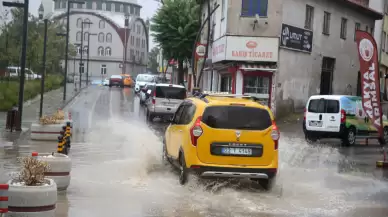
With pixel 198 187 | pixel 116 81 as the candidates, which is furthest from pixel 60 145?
pixel 116 81

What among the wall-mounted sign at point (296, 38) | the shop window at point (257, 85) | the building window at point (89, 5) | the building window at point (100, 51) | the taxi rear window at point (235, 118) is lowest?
the taxi rear window at point (235, 118)

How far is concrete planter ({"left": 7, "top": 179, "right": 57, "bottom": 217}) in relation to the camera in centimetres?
699

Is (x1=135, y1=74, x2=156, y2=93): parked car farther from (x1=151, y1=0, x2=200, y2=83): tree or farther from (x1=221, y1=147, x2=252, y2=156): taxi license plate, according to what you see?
(x1=221, y1=147, x2=252, y2=156): taxi license plate

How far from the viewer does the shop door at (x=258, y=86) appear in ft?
106

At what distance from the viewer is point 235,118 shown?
10.8 metres

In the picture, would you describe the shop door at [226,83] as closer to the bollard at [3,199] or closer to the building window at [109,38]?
the bollard at [3,199]

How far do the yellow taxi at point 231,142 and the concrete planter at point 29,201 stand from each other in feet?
12.9

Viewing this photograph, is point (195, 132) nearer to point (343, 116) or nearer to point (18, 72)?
point (343, 116)

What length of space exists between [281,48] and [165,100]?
7783 mm

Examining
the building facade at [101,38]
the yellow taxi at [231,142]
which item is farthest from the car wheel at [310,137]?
the building facade at [101,38]

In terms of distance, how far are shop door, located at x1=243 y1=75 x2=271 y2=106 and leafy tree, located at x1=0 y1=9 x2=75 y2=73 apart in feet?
49.3

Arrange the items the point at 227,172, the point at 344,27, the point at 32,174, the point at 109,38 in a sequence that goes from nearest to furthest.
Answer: the point at 32,174
the point at 227,172
the point at 344,27
the point at 109,38

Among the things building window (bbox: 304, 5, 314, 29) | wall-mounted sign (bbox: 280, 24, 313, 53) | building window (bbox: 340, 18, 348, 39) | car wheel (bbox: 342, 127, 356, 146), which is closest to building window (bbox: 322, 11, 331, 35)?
building window (bbox: 304, 5, 314, 29)

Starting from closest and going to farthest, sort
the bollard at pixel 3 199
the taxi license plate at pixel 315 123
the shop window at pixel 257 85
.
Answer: the bollard at pixel 3 199
the taxi license plate at pixel 315 123
the shop window at pixel 257 85
